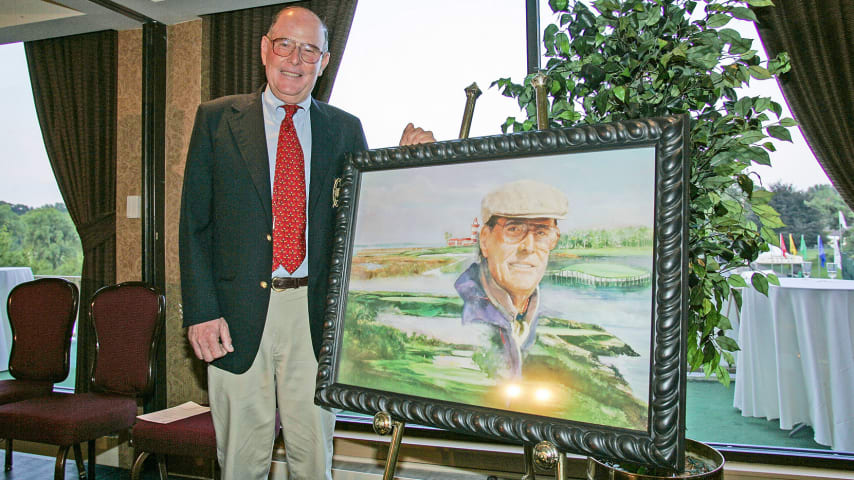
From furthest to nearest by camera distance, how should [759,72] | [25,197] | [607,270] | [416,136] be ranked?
[25,197]
[759,72]
[416,136]
[607,270]

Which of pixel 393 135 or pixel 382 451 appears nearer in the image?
pixel 382 451

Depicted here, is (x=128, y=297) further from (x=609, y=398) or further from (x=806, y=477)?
(x=806, y=477)

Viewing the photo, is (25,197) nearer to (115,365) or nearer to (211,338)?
(115,365)

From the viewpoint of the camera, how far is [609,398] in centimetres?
107

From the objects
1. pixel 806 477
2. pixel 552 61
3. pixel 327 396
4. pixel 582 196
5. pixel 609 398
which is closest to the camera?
pixel 609 398

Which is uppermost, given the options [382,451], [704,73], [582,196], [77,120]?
[77,120]

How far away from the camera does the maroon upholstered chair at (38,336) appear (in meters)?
2.92

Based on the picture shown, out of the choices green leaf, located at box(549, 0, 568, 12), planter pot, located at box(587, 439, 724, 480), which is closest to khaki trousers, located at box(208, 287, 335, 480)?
planter pot, located at box(587, 439, 724, 480)

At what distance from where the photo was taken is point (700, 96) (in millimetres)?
1692

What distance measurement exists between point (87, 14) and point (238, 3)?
2.83ft

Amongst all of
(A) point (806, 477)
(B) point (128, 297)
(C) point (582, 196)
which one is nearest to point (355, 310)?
(C) point (582, 196)

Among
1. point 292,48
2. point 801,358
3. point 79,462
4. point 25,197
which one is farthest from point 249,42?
point 801,358

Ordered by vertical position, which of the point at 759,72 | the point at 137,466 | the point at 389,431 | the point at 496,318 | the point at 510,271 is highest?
the point at 759,72

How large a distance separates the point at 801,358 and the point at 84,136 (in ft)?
13.2
